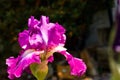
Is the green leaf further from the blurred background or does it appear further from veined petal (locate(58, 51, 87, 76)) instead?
the blurred background

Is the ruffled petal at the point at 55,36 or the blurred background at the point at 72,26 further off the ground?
the ruffled petal at the point at 55,36

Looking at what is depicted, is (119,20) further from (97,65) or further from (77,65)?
(97,65)

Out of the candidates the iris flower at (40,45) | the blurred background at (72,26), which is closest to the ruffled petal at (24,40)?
the iris flower at (40,45)

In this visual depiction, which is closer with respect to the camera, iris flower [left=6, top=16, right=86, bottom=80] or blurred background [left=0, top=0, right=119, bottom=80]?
iris flower [left=6, top=16, right=86, bottom=80]

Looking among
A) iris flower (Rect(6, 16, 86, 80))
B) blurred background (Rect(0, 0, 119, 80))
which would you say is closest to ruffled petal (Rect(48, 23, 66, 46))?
iris flower (Rect(6, 16, 86, 80))

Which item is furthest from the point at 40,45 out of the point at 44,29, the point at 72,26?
the point at 72,26

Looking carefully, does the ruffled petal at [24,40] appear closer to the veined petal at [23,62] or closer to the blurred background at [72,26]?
the veined petal at [23,62]

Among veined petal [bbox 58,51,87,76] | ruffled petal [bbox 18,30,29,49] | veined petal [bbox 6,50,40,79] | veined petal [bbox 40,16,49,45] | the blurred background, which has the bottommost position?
the blurred background

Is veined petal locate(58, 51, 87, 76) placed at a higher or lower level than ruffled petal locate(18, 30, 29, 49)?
lower
